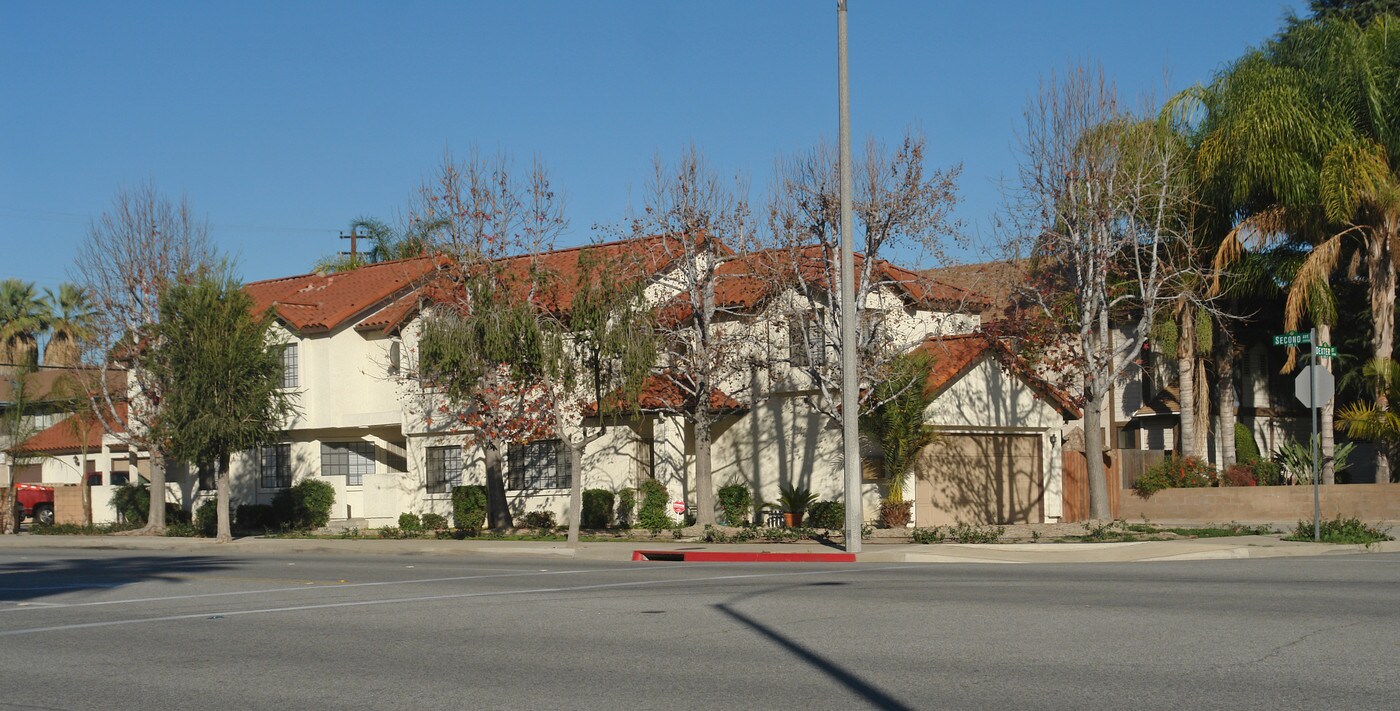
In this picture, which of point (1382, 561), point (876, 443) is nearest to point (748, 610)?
point (1382, 561)

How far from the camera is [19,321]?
56031 millimetres

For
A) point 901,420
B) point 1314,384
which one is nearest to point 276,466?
point 901,420

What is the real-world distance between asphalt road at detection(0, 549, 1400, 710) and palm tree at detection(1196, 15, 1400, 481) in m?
13.9

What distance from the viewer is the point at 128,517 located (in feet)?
132

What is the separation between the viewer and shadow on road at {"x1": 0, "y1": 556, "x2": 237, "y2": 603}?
17.8m

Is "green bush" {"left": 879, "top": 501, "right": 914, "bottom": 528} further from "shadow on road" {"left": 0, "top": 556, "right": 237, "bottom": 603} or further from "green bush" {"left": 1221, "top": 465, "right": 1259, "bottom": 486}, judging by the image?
"shadow on road" {"left": 0, "top": 556, "right": 237, "bottom": 603}

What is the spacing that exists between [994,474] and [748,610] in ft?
66.0

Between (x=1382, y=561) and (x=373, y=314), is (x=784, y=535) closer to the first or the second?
(x=1382, y=561)

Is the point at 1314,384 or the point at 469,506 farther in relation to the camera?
the point at 469,506

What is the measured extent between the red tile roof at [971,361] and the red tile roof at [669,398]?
15.3 ft

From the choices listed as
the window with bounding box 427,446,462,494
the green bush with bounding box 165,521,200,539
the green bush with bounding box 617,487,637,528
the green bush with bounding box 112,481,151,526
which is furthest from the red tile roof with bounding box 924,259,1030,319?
the green bush with bounding box 112,481,151,526

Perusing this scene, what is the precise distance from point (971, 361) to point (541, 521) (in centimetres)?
1197

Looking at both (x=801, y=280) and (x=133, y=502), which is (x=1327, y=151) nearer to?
(x=801, y=280)

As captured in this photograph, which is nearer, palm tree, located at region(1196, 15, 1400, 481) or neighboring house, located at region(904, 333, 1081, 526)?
palm tree, located at region(1196, 15, 1400, 481)
